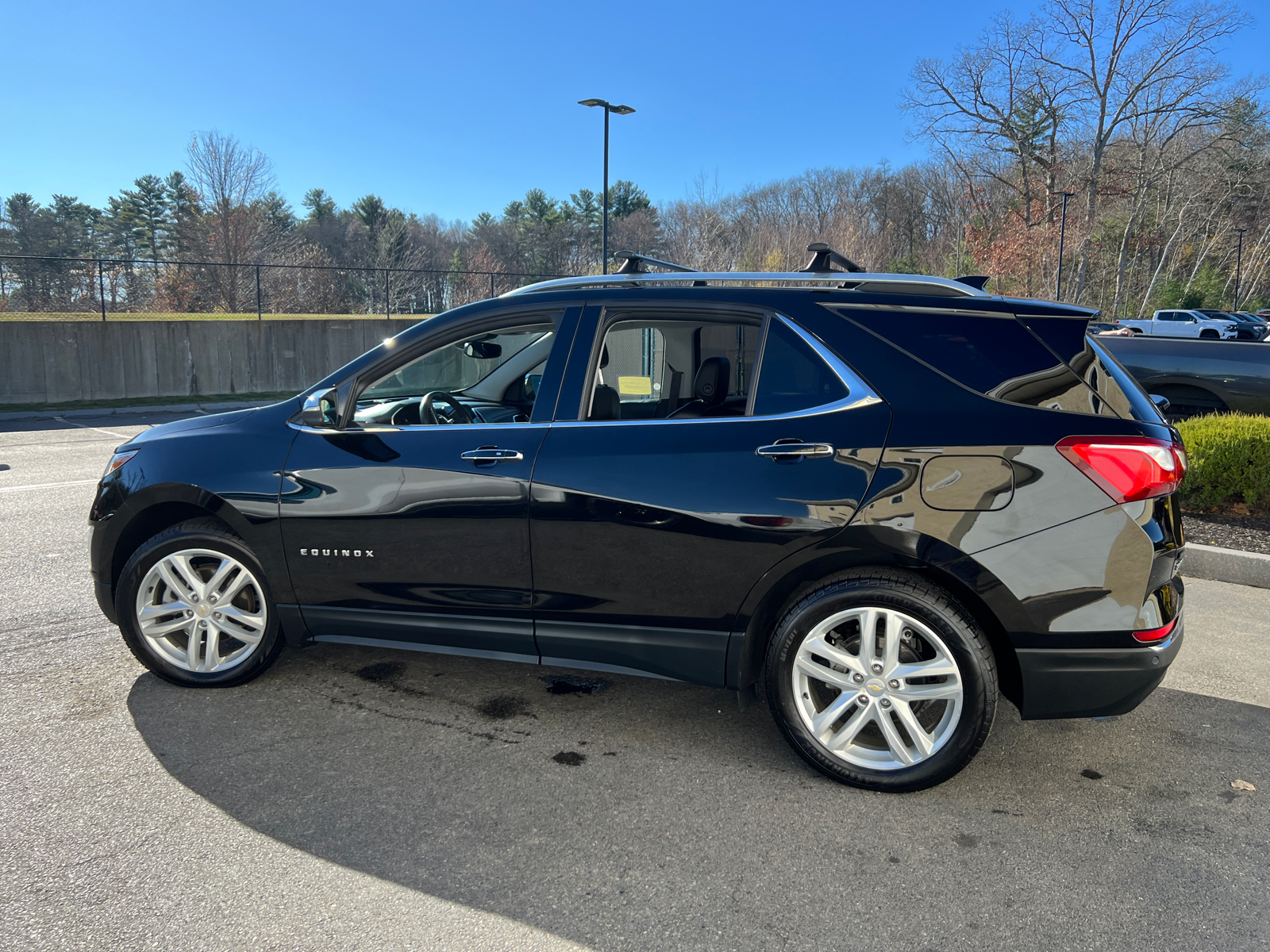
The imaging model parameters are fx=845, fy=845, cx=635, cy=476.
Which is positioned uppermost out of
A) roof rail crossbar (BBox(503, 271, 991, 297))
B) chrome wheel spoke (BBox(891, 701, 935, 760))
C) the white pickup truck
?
the white pickup truck

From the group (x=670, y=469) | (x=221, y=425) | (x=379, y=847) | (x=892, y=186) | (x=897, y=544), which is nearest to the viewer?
(x=379, y=847)

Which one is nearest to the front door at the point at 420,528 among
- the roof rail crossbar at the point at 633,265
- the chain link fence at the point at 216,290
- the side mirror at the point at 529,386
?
the side mirror at the point at 529,386

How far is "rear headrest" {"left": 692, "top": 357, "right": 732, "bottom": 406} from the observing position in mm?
3359

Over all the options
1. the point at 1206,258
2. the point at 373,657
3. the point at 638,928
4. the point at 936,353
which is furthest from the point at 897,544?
the point at 1206,258

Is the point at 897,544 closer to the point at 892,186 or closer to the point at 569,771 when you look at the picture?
the point at 569,771

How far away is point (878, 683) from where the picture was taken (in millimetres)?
2891

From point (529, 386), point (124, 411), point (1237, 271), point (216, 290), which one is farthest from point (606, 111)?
point (1237, 271)

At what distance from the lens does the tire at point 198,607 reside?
3609 mm

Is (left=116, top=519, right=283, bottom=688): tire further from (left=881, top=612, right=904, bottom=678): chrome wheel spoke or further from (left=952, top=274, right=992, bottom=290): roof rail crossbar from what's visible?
(left=952, top=274, right=992, bottom=290): roof rail crossbar

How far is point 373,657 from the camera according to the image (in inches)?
164

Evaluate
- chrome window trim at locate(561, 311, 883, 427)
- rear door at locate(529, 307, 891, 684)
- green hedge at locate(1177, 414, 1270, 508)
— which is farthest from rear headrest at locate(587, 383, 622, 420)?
green hedge at locate(1177, 414, 1270, 508)

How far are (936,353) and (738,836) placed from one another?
1726 mm

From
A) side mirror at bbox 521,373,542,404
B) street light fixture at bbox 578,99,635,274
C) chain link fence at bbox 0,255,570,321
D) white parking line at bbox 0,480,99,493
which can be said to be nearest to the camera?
side mirror at bbox 521,373,542,404

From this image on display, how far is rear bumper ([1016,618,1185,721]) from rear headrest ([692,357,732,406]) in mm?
1422
